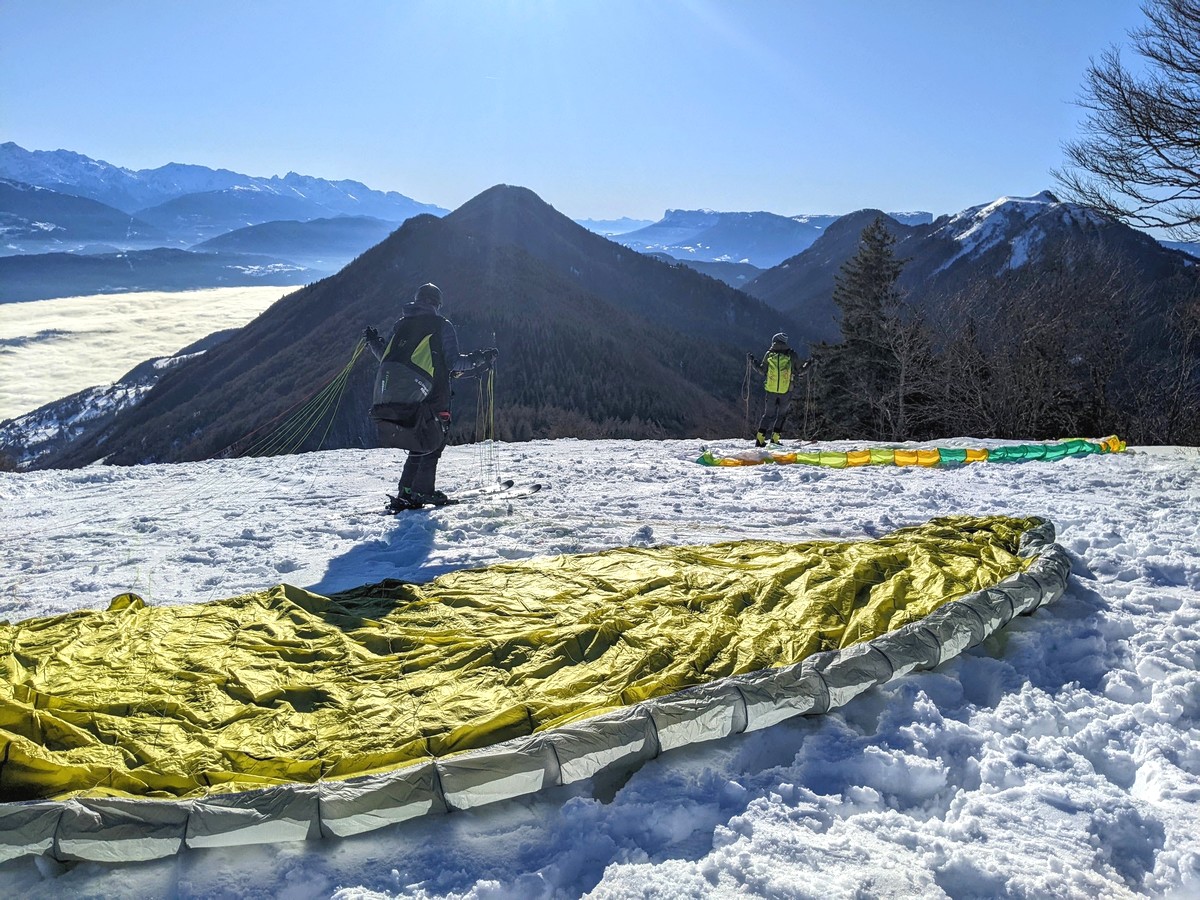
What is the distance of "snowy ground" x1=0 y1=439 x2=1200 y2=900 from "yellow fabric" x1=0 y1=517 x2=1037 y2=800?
37 centimetres

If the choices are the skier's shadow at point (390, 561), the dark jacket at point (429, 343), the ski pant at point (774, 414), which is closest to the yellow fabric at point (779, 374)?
the ski pant at point (774, 414)

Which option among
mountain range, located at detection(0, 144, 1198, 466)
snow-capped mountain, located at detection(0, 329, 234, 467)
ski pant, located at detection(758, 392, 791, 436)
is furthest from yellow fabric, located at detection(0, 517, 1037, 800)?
snow-capped mountain, located at detection(0, 329, 234, 467)

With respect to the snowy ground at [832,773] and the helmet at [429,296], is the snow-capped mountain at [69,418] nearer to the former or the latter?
the helmet at [429,296]

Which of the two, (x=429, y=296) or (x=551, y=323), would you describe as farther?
(x=551, y=323)

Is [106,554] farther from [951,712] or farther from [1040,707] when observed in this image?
[1040,707]

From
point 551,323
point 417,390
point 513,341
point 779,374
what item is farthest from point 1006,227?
point 417,390

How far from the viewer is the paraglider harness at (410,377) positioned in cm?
753

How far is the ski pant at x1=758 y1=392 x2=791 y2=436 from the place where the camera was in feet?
42.3

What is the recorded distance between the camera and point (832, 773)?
3072 mm

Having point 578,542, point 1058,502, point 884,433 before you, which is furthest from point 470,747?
point 884,433

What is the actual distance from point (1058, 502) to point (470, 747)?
22.6 feet

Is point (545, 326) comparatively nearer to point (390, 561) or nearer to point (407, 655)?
point (390, 561)

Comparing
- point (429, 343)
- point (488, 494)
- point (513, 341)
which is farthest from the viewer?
point (513, 341)

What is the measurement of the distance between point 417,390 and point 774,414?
7597 millimetres
